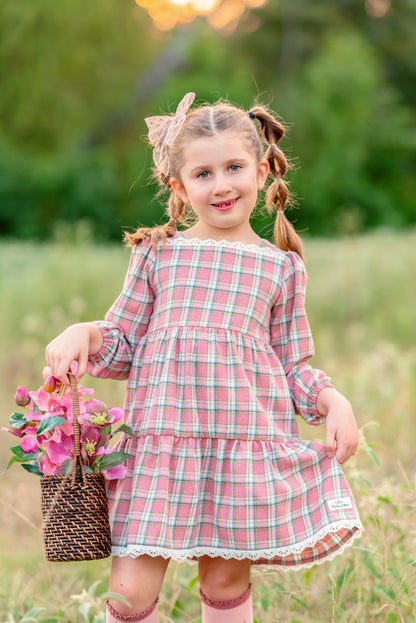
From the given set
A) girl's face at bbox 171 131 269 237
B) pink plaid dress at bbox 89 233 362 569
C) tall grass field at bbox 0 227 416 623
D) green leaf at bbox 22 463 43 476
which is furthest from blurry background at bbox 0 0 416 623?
green leaf at bbox 22 463 43 476

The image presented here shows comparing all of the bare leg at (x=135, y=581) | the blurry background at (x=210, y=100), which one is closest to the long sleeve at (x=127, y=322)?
the bare leg at (x=135, y=581)

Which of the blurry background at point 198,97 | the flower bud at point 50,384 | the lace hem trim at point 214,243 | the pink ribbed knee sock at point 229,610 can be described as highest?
the blurry background at point 198,97

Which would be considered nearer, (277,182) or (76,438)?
(76,438)

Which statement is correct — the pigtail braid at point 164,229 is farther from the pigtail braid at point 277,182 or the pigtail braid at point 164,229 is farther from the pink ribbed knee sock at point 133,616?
the pink ribbed knee sock at point 133,616

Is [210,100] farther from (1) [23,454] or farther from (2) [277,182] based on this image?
(1) [23,454]

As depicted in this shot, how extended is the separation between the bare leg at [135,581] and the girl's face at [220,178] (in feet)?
2.89

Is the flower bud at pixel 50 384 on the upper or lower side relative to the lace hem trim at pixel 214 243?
lower

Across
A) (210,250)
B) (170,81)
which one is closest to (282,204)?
(210,250)

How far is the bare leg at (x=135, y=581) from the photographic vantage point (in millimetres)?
1772

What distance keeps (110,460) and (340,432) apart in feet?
1.86

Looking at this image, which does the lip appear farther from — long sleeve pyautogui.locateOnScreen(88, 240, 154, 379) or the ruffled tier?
the ruffled tier

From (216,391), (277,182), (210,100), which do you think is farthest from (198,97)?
(216,391)

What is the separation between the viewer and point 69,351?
177 centimetres

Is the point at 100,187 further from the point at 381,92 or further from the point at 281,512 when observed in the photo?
the point at 281,512
